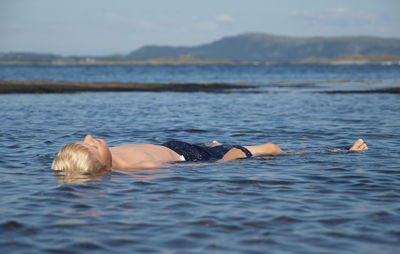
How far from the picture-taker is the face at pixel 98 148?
717 centimetres

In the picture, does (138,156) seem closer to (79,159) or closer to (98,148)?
(98,148)

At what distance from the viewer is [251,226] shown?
208 inches

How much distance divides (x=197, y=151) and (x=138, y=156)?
125cm

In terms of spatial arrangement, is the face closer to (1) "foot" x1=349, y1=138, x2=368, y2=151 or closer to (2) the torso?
(2) the torso

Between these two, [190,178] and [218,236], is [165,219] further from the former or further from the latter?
[190,178]

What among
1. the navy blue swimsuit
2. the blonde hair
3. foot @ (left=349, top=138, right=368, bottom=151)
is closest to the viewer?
the blonde hair

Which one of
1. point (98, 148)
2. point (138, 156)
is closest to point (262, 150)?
point (138, 156)

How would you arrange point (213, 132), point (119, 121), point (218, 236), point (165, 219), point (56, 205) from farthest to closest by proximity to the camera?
1. point (119, 121)
2. point (213, 132)
3. point (56, 205)
4. point (165, 219)
5. point (218, 236)

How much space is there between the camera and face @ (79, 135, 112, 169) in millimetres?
7172

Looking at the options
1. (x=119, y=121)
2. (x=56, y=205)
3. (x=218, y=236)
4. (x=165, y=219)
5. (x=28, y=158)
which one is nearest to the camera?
(x=218, y=236)

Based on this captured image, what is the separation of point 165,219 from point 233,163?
337 cm

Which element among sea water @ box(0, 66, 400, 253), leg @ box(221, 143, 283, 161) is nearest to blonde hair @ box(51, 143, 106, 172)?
sea water @ box(0, 66, 400, 253)

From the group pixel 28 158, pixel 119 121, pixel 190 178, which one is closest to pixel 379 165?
pixel 190 178

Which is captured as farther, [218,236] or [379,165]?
[379,165]
